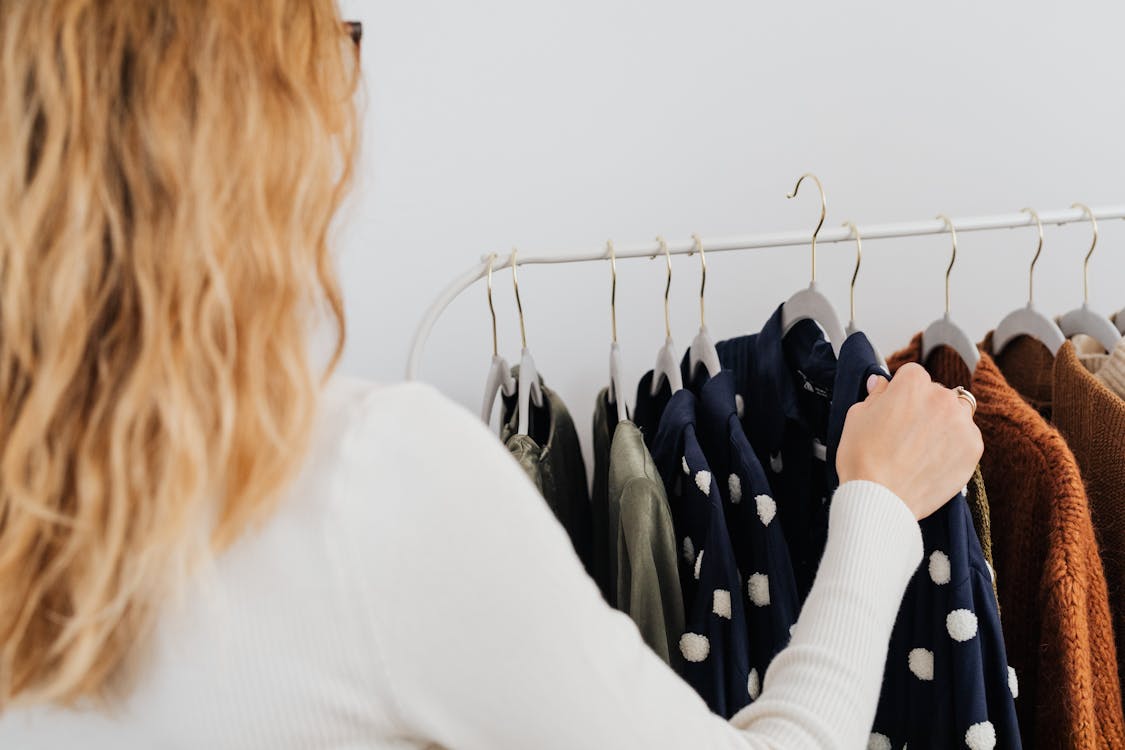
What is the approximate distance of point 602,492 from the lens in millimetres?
1014

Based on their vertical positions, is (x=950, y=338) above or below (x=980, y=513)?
above

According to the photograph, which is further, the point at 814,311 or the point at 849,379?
the point at 814,311

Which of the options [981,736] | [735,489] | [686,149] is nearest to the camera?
[981,736]

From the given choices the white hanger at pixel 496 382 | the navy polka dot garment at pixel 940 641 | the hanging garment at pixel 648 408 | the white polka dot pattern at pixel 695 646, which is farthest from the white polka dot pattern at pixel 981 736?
the white hanger at pixel 496 382

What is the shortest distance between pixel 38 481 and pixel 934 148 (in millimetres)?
1265

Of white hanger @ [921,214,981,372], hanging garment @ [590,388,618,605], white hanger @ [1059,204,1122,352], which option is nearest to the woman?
hanging garment @ [590,388,618,605]

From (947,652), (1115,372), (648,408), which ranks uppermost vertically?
(1115,372)

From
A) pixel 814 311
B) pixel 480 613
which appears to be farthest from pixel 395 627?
pixel 814 311

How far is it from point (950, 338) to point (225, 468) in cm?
78

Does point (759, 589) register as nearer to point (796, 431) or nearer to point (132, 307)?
point (796, 431)

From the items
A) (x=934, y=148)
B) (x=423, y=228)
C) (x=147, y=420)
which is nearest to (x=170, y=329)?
(x=147, y=420)

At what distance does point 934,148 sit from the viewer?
137cm

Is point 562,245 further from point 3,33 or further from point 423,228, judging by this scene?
point 3,33

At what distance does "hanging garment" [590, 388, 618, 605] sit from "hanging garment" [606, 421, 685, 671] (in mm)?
138
